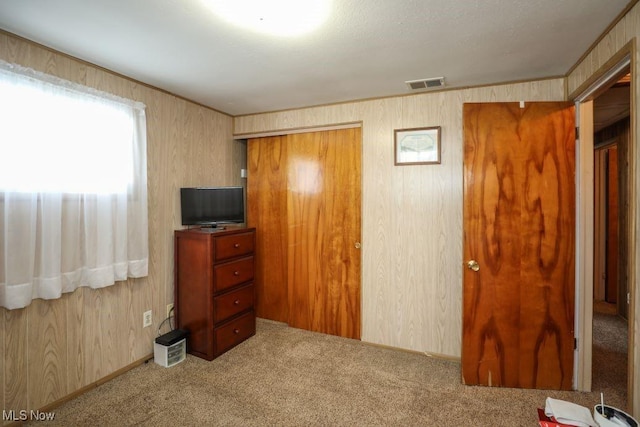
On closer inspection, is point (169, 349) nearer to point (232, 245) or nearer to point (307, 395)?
point (232, 245)

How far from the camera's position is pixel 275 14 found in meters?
1.67

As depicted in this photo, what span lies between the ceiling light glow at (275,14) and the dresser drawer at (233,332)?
7.94ft

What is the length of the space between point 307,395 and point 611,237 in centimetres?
479

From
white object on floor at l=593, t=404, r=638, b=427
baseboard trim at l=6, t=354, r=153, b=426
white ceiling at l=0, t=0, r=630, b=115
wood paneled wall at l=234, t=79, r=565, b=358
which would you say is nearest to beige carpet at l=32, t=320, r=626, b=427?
baseboard trim at l=6, t=354, r=153, b=426

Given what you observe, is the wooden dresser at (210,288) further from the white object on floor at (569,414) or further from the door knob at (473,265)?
the white object on floor at (569,414)

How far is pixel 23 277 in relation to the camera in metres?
1.92

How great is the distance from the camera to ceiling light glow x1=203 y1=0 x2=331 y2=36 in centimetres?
158

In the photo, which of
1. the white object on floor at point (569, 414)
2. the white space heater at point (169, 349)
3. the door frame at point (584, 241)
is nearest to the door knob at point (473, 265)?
the door frame at point (584, 241)

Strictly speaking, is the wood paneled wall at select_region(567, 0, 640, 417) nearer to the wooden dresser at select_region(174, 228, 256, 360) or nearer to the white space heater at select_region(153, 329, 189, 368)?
the wooden dresser at select_region(174, 228, 256, 360)

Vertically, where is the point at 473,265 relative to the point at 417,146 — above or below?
below

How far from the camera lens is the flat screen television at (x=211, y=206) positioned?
9.77 feet

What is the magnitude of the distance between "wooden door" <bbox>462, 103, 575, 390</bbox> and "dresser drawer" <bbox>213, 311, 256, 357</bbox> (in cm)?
202

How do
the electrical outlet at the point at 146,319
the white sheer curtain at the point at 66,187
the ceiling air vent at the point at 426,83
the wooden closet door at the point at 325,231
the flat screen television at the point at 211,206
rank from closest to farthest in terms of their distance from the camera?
the white sheer curtain at the point at 66,187 < the ceiling air vent at the point at 426,83 < the electrical outlet at the point at 146,319 < the flat screen television at the point at 211,206 < the wooden closet door at the point at 325,231

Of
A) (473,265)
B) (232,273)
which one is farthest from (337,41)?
(232,273)
